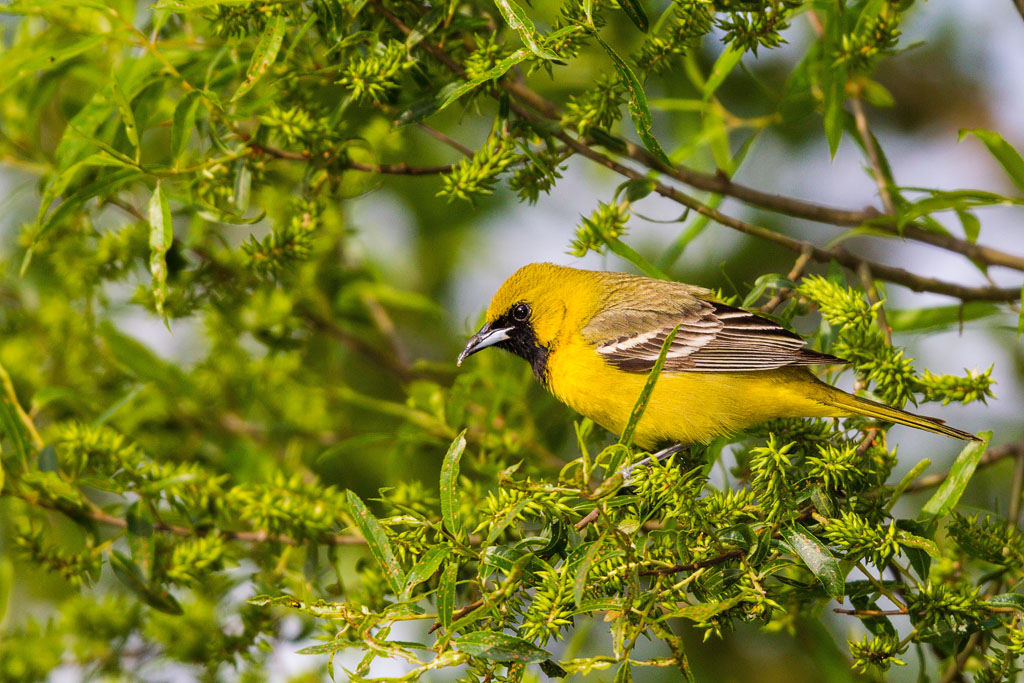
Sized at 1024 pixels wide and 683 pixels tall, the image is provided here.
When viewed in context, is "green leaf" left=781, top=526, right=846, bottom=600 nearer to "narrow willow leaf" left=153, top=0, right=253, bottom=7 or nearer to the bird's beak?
the bird's beak

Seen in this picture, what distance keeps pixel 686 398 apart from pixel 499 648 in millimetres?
1503

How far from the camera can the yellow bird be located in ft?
9.77

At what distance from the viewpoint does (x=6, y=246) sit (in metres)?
5.01

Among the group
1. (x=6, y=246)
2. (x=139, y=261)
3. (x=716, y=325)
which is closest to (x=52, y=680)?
(x=139, y=261)

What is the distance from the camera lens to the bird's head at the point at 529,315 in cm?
372

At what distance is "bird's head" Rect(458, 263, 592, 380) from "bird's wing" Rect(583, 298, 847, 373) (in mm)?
169

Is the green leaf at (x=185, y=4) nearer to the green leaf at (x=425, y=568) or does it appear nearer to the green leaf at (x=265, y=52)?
the green leaf at (x=265, y=52)

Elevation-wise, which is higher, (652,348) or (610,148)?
(610,148)

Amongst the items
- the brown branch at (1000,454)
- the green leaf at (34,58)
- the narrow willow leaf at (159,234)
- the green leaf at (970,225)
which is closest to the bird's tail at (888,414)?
the brown branch at (1000,454)

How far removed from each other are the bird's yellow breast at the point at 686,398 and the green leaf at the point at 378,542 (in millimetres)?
1174

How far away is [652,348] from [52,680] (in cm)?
263

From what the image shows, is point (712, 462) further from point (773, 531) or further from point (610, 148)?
point (610, 148)

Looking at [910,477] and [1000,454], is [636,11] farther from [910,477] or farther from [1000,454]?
[1000,454]

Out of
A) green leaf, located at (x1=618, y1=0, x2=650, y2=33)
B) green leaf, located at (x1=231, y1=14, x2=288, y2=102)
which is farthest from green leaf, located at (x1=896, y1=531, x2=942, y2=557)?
green leaf, located at (x1=231, y1=14, x2=288, y2=102)
